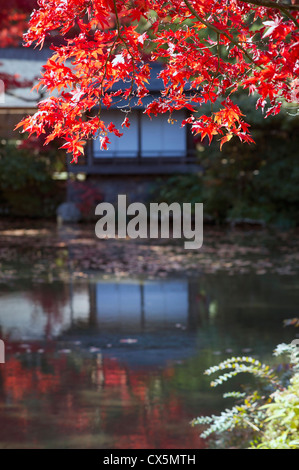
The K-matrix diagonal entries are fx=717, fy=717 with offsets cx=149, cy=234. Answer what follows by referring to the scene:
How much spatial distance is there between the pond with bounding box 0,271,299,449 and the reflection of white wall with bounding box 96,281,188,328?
0.06ft

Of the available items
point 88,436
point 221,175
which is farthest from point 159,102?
point 221,175

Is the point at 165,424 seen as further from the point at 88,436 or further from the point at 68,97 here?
the point at 68,97

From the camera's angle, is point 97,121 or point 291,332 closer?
point 97,121

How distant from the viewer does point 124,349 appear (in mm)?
8867

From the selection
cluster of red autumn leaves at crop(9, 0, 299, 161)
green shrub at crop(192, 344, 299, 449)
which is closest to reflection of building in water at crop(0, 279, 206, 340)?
green shrub at crop(192, 344, 299, 449)

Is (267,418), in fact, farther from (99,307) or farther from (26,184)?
(26,184)

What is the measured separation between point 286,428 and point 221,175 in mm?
21612

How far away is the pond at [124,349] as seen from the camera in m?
6.22

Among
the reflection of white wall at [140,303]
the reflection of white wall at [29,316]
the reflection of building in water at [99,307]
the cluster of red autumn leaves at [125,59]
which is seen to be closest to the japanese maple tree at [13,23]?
the reflection of building in water at [99,307]

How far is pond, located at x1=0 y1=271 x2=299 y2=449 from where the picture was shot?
6219 mm

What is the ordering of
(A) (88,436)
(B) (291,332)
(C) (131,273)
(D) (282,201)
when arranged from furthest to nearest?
(D) (282,201) < (C) (131,273) < (B) (291,332) < (A) (88,436)

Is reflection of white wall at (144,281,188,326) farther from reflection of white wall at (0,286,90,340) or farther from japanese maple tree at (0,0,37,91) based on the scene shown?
japanese maple tree at (0,0,37,91)

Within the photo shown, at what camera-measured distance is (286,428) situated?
17.0ft

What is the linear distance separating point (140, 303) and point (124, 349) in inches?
123
